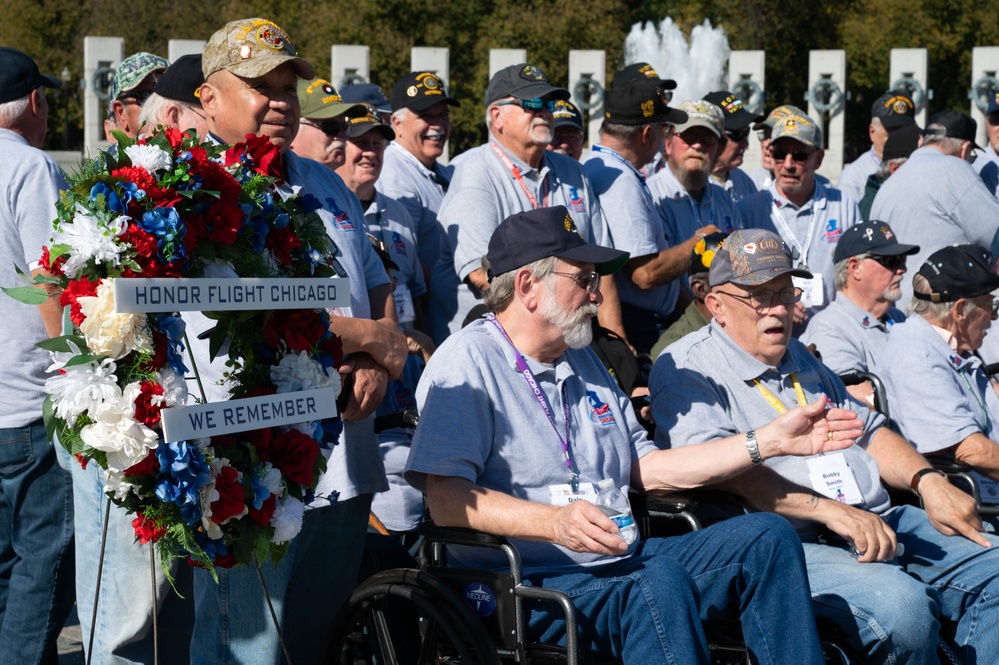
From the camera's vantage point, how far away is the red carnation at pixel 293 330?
10.1 feet

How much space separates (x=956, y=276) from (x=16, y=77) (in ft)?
11.6

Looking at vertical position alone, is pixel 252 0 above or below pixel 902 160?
above

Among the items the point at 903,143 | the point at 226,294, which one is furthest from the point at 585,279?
the point at 903,143

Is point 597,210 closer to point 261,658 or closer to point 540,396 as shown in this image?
point 540,396

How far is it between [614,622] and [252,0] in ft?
103

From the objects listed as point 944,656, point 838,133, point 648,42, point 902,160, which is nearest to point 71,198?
point 944,656

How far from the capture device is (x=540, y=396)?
150 inches

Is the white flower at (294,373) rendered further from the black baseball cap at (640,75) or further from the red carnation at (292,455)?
the black baseball cap at (640,75)

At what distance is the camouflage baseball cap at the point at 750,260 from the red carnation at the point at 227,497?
210 centimetres

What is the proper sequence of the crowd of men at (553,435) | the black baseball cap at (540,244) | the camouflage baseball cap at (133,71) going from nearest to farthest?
the crowd of men at (553,435)
the black baseball cap at (540,244)
the camouflage baseball cap at (133,71)

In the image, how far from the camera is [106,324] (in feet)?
8.87

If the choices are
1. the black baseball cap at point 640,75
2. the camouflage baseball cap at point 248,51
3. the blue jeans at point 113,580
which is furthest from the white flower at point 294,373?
the black baseball cap at point 640,75

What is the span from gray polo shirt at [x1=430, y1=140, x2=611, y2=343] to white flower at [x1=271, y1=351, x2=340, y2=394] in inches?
92.5

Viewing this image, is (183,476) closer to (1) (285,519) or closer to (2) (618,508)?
(1) (285,519)
